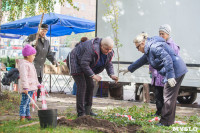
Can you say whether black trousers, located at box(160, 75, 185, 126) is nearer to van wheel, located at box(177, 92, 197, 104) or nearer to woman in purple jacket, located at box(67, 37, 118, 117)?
woman in purple jacket, located at box(67, 37, 118, 117)

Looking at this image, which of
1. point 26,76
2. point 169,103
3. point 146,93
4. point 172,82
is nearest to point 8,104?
point 26,76

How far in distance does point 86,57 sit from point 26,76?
3.63ft

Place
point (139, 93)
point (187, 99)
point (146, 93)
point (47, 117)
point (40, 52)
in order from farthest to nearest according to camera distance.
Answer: point (139, 93)
point (187, 99)
point (146, 93)
point (40, 52)
point (47, 117)

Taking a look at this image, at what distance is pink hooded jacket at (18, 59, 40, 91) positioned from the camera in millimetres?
5566

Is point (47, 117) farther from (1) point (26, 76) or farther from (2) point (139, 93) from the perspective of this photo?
(2) point (139, 93)

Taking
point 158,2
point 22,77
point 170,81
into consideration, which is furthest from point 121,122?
point 158,2

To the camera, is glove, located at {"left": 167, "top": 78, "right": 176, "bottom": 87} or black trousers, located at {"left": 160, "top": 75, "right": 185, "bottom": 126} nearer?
glove, located at {"left": 167, "top": 78, "right": 176, "bottom": 87}

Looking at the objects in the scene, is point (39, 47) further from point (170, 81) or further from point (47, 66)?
point (170, 81)

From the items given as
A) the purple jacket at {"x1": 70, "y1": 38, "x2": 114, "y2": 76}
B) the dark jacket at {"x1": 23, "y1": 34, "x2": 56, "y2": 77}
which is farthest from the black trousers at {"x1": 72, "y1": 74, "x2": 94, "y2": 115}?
the dark jacket at {"x1": 23, "y1": 34, "x2": 56, "y2": 77}

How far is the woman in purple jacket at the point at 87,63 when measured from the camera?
5656 mm

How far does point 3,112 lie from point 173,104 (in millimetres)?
3703

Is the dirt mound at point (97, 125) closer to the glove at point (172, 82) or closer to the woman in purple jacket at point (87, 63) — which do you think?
the woman in purple jacket at point (87, 63)

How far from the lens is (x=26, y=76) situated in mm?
5617

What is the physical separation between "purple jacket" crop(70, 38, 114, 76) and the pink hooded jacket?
74 cm
